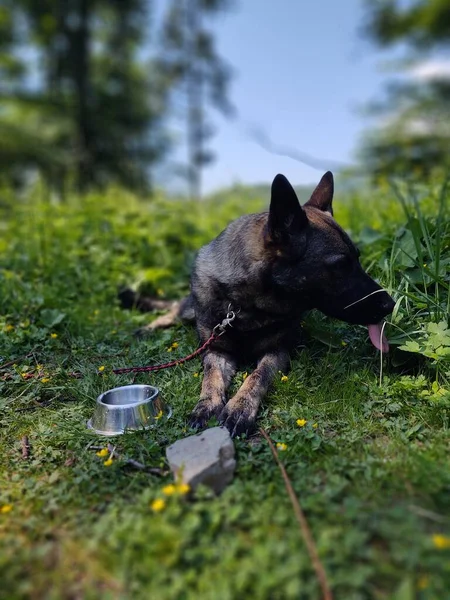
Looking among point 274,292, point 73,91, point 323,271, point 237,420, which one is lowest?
point 237,420

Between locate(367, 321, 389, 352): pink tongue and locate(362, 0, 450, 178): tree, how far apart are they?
9.74 meters

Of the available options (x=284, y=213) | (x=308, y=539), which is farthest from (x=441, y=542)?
(x=284, y=213)

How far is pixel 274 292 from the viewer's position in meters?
3.05

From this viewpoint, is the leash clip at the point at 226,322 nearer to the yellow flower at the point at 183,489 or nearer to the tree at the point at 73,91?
the yellow flower at the point at 183,489

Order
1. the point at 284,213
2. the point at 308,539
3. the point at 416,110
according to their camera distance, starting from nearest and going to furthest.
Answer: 1. the point at 308,539
2. the point at 284,213
3. the point at 416,110

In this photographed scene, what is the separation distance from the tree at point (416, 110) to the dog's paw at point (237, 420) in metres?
10.6

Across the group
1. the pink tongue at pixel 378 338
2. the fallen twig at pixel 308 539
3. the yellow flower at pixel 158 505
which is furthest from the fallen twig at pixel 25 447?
the pink tongue at pixel 378 338

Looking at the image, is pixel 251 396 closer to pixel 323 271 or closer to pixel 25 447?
pixel 323 271

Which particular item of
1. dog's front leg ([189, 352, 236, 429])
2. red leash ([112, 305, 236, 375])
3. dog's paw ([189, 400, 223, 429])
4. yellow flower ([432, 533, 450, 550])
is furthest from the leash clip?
yellow flower ([432, 533, 450, 550])

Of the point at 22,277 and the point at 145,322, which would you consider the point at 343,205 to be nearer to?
the point at 145,322

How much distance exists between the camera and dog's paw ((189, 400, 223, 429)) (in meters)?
2.64

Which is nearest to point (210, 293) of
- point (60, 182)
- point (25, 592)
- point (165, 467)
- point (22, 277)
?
point (165, 467)

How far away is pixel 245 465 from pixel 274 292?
1194 millimetres

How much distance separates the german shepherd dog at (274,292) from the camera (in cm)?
290
